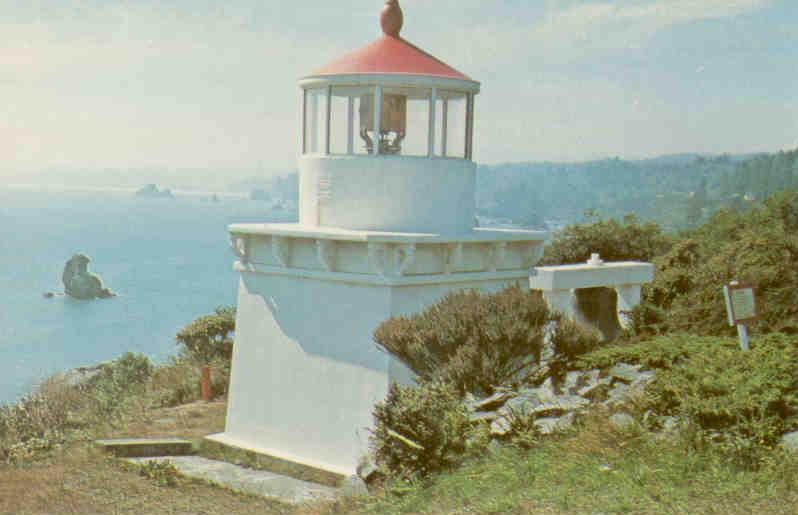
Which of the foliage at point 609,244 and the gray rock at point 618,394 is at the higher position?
the foliage at point 609,244

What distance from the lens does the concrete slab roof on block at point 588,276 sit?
15.7 meters

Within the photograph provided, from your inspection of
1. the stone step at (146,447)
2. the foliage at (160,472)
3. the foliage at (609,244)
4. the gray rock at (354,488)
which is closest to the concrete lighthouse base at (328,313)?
the stone step at (146,447)

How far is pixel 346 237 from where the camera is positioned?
1338 centimetres

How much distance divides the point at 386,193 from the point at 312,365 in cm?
276

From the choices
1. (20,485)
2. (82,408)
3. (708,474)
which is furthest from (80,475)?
(708,474)

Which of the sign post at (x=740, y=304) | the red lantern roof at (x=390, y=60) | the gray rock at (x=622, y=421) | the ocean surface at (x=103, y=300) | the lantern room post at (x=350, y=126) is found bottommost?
the ocean surface at (x=103, y=300)

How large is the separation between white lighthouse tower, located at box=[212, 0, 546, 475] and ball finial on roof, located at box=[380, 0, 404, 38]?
3 cm

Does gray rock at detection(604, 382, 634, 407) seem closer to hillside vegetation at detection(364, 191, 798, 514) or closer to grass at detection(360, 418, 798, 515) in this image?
hillside vegetation at detection(364, 191, 798, 514)

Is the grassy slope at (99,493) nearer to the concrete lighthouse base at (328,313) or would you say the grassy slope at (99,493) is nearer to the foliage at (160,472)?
the foliage at (160,472)

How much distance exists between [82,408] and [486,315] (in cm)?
1118

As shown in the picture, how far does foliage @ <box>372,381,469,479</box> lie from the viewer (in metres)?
9.77

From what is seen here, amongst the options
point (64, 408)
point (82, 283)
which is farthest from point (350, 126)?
point (82, 283)

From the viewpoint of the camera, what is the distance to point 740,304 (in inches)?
397

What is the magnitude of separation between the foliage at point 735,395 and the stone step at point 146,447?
784cm
